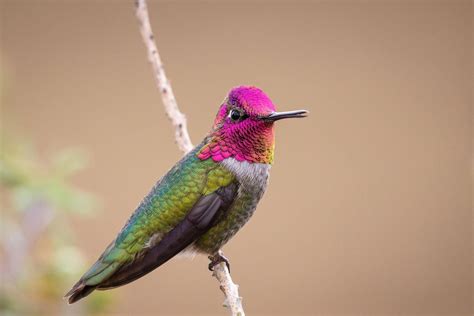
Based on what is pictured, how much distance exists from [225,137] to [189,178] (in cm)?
16

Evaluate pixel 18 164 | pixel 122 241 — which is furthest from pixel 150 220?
pixel 18 164

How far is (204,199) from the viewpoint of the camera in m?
2.05

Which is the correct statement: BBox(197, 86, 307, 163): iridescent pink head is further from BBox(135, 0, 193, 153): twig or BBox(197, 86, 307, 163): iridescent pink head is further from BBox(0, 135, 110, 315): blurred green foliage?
BBox(0, 135, 110, 315): blurred green foliage

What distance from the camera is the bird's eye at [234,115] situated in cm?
206

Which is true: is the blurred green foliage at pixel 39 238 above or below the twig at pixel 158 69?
below

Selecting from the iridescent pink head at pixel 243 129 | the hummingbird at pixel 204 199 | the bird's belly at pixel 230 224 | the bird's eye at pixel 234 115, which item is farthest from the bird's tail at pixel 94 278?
the bird's eye at pixel 234 115

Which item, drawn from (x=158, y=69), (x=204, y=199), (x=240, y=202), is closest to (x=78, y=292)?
(x=204, y=199)

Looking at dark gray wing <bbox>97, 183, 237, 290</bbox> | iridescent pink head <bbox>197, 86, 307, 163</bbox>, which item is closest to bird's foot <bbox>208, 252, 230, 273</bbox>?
dark gray wing <bbox>97, 183, 237, 290</bbox>

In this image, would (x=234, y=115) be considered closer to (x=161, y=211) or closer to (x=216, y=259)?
(x=161, y=211)

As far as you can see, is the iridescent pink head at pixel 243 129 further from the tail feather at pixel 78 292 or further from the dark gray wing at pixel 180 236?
the tail feather at pixel 78 292

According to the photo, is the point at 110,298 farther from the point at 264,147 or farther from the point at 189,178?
the point at 264,147

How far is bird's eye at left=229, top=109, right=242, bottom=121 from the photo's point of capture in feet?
6.76

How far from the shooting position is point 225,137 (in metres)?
2.11

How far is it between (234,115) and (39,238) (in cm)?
104
